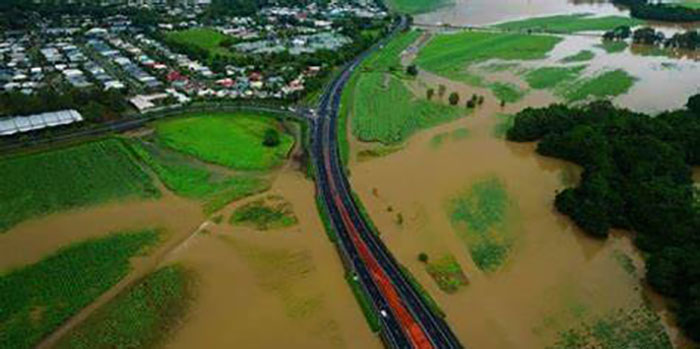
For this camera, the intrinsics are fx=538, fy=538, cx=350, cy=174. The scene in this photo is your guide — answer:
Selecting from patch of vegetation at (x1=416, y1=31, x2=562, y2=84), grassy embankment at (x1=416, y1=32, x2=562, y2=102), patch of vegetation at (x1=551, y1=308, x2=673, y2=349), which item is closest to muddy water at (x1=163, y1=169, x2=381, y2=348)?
patch of vegetation at (x1=551, y1=308, x2=673, y2=349)

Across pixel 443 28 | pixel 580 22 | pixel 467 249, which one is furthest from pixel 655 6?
pixel 467 249

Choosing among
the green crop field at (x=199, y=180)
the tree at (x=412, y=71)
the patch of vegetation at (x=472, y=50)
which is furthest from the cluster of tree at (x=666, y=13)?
the green crop field at (x=199, y=180)

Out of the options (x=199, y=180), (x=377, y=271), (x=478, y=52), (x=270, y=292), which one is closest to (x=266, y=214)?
(x=199, y=180)

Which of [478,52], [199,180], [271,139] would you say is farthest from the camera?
[478,52]

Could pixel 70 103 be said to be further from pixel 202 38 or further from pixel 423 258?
pixel 423 258

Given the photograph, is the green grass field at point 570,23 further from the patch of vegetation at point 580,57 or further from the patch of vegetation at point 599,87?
the patch of vegetation at point 599,87

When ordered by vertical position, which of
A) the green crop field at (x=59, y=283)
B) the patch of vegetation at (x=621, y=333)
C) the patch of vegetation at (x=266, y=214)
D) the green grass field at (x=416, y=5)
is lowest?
the patch of vegetation at (x=621, y=333)

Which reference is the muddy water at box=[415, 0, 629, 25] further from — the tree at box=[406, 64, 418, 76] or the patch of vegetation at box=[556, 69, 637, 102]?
the patch of vegetation at box=[556, 69, 637, 102]
